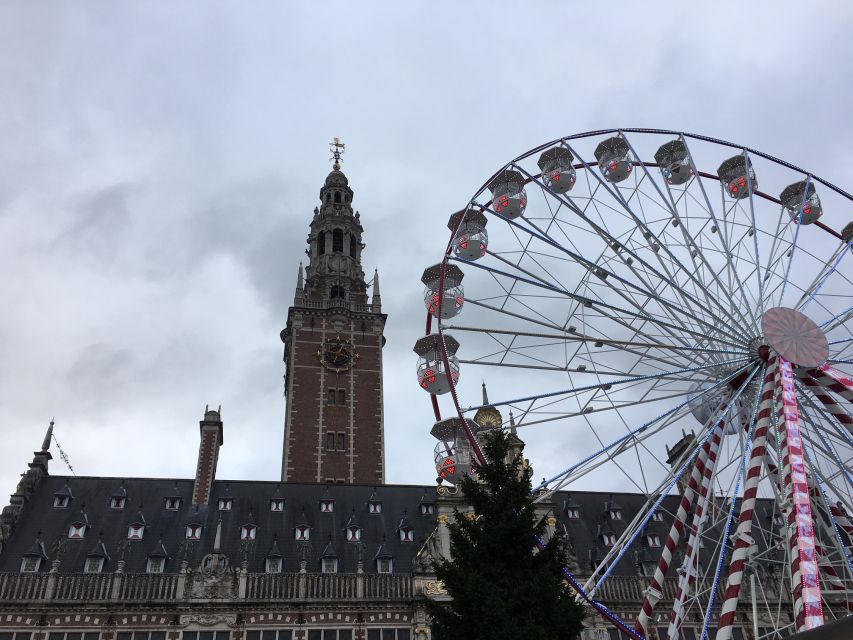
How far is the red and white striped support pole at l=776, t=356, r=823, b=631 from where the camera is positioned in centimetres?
1664

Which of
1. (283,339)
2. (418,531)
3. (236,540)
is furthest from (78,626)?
(283,339)

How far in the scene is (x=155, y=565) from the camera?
37.6m

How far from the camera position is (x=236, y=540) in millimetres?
39906

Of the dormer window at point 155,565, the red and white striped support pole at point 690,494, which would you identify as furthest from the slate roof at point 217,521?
the red and white striped support pole at point 690,494

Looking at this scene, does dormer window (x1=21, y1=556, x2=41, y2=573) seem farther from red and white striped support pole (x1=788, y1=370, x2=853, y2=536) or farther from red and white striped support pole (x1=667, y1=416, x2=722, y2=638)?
red and white striped support pole (x1=788, y1=370, x2=853, y2=536)

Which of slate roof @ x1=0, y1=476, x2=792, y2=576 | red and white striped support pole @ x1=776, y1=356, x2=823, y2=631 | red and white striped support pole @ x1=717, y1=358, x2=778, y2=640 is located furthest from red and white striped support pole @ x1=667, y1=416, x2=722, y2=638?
slate roof @ x1=0, y1=476, x2=792, y2=576

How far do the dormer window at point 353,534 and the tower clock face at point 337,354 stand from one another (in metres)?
20.4

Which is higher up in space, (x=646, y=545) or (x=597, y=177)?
(x=597, y=177)

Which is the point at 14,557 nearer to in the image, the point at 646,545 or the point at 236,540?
the point at 236,540

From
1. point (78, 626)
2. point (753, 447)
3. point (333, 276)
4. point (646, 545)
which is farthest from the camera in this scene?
point (333, 276)

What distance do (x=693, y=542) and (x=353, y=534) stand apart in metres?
23.1

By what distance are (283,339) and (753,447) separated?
52931 mm

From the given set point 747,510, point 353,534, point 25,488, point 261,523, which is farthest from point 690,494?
point 25,488

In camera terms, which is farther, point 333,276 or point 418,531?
point 333,276
